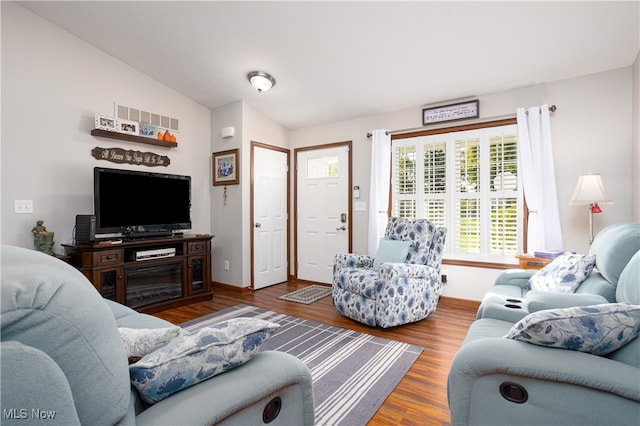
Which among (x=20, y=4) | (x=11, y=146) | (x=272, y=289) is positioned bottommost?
(x=272, y=289)

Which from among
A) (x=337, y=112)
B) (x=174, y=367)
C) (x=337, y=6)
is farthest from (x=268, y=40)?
(x=174, y=367)

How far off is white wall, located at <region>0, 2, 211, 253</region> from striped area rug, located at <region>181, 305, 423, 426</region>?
6.15 ft

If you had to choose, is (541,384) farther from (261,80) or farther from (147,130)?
(147,130)

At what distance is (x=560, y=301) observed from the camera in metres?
1.77

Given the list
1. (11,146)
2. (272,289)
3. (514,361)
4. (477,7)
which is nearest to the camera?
(514,361)

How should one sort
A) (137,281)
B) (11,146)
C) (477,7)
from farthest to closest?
1. (137,281)
2. (11,146)
3. (477,7)

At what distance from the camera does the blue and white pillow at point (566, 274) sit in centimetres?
209

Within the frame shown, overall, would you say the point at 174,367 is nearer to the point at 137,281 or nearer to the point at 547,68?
the point at 137,281

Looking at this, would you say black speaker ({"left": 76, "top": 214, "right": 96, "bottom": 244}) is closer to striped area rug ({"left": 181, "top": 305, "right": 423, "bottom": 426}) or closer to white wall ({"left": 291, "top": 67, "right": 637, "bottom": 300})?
striped area rug ({"left": 181, "top": 305, "right": 423, "bottom": 426})

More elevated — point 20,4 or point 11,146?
point 20,4

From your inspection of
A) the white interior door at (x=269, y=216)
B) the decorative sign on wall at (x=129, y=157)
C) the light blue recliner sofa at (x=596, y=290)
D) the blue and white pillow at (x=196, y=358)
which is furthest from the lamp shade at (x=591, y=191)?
the decorative sign on wall at (x=129, y=157)

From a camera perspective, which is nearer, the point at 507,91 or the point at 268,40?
the point at 268,40

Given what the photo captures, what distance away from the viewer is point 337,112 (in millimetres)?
4523

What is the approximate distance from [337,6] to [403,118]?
1901 mm
